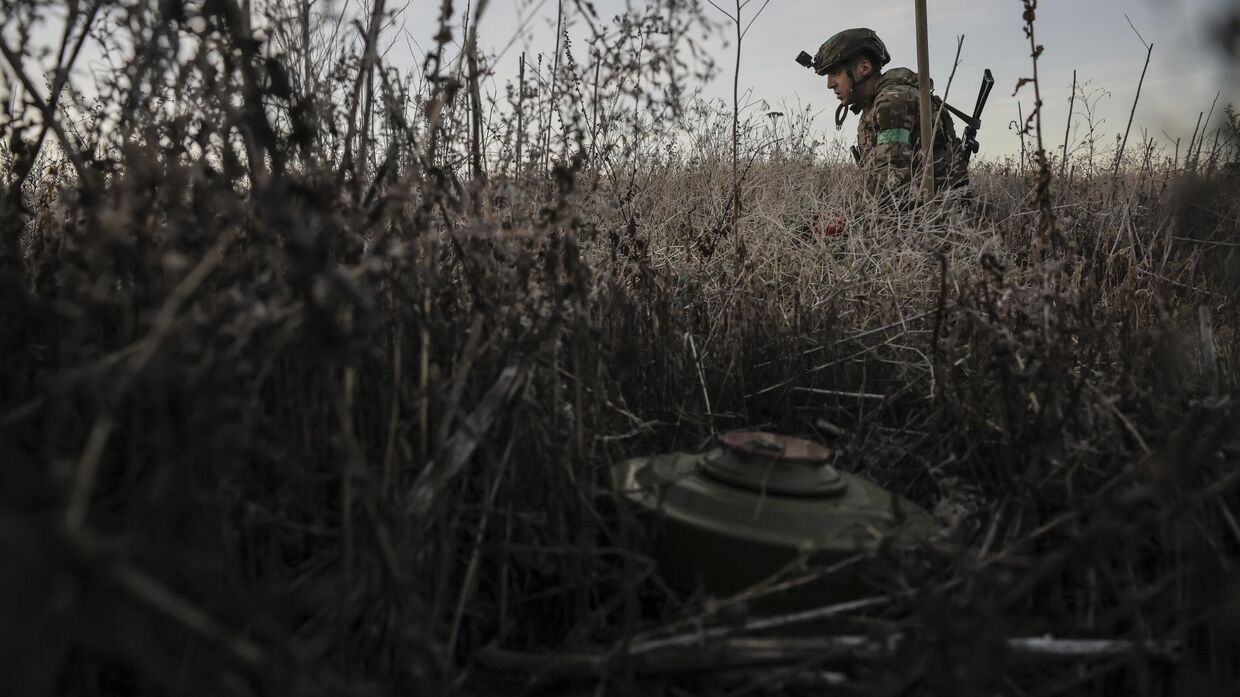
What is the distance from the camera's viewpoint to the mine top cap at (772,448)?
5.57ft

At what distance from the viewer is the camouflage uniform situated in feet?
18.2

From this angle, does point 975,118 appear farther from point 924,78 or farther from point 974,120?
point 924,78

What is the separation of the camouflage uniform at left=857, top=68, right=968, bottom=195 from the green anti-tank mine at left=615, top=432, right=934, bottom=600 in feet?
12.9

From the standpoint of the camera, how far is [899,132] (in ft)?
19.2

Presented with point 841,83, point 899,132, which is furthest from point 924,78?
point 841,83

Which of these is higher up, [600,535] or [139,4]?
[139,4]

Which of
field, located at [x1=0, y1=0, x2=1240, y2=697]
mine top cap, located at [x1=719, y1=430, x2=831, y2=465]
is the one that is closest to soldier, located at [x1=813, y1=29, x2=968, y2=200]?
field, located at [x1=0, y1=0, x2=1240, y2=697]

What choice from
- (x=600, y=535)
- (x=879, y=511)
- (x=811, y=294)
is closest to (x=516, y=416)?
(x=600, y=535)

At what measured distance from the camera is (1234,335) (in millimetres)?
2805

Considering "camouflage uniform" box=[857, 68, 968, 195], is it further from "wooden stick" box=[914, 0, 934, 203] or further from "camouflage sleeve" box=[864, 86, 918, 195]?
"wooden stick" box=[914, 0, 934, 203]

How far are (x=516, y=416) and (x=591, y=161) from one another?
1662mm

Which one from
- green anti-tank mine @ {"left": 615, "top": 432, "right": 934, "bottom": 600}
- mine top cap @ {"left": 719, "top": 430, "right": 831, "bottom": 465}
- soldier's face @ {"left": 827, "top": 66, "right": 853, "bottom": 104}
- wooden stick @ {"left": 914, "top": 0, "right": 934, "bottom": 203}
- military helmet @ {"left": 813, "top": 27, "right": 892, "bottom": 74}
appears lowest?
green anti-tank mine @ {"left": 615, "top": 432, "right": 934, "bottom": 600}

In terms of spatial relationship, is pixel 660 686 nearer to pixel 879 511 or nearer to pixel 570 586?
pixel 570 586

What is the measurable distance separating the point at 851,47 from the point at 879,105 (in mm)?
574
